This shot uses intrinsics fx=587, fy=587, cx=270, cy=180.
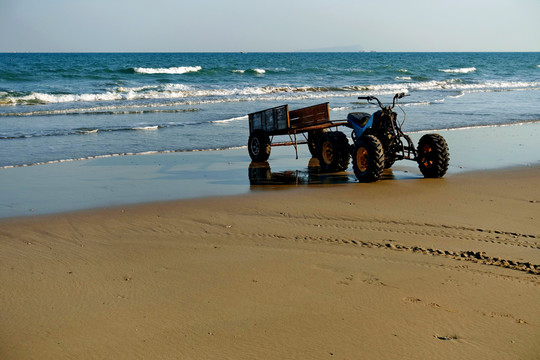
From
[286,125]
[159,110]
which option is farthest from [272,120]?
[159,110]

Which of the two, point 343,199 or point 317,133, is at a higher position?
point 317,133

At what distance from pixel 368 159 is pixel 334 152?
1.17 m

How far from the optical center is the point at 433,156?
32.4 feet

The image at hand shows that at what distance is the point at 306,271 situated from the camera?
18.0ft

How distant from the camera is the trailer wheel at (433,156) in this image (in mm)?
9805

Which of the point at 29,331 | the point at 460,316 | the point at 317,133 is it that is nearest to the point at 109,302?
the point at 29,331

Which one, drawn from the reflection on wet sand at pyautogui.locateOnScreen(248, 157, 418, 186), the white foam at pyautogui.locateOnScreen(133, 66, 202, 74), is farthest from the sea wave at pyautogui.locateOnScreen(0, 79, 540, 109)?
the white foam at pyautogui.locateOnScreen(133, 66, 202, 74)

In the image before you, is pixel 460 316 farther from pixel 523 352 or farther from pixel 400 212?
pixel 400 212

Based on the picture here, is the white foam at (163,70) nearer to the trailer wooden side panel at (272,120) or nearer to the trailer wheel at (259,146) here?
the trailer wooden side panel at (272,120)

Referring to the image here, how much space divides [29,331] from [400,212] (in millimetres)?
4885

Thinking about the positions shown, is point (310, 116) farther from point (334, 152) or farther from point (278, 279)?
point (278, 279)

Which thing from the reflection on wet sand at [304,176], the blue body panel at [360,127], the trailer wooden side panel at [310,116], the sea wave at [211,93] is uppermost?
the sea wave at [211,93]

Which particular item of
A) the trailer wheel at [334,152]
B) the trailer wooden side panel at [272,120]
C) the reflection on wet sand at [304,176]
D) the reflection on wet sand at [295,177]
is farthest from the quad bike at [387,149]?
the trailer wooden side panel at [272,120]

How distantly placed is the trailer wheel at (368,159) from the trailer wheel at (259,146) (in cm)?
271
